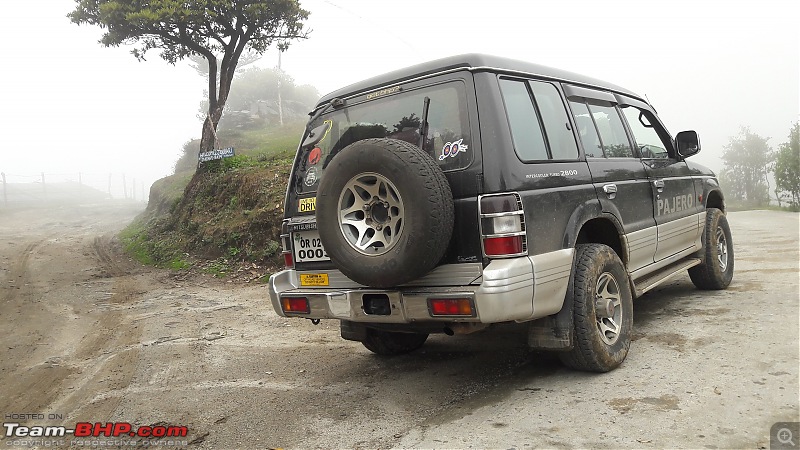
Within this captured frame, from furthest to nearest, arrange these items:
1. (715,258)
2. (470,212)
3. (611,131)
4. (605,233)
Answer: (715,258) < (611,131) < (605,233) < (470,212)

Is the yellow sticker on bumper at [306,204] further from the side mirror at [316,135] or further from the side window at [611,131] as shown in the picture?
the side window at [611,131]

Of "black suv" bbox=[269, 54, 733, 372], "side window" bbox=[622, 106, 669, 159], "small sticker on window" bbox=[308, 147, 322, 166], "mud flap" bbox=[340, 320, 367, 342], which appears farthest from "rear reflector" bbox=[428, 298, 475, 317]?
"side window" bbox=[622, 106, 669, 159]

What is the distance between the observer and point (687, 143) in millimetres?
5191

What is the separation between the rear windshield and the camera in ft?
10.6

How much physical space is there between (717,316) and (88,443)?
4.82 metres

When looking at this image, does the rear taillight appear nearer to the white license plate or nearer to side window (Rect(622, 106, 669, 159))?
the white license plate

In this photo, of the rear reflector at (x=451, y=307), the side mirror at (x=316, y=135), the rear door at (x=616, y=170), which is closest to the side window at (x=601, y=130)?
the rear door at (x=616, y=170)

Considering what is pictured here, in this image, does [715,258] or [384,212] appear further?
[715,258]

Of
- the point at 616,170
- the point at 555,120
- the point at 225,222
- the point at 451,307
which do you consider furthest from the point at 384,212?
the point at 225,222

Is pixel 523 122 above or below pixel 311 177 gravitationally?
above

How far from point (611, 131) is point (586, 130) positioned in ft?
1.54

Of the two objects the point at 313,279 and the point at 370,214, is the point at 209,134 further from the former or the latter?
the point at 370,214

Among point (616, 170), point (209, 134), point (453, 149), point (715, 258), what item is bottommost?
point (715, 258)

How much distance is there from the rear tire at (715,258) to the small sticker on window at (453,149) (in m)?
3.66
